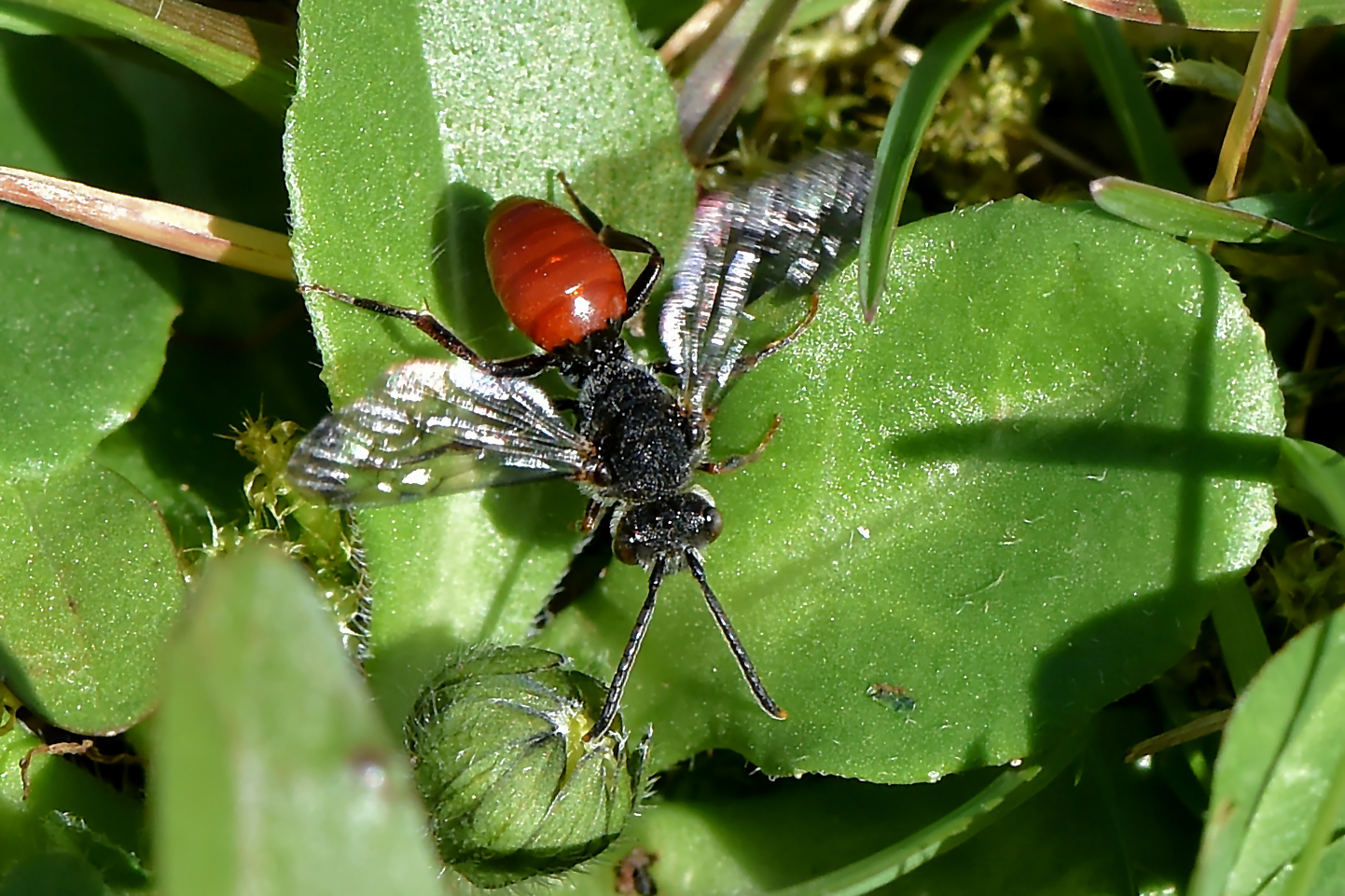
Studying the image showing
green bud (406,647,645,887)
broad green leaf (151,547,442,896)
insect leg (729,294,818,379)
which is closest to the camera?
broad green leaf (151,547,442,896)

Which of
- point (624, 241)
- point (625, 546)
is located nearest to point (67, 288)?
point (624, 241)

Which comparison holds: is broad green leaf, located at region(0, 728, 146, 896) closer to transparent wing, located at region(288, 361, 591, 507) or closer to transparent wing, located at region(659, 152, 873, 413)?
transparent wing, located at region(288, 361, 591, 507)

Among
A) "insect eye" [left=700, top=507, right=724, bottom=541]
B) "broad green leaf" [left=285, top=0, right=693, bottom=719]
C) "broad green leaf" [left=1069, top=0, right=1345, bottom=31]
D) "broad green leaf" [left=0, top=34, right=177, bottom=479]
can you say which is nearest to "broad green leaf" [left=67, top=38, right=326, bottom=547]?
"broad green leaf" [left=0, top=34, right=177, bottom=479]

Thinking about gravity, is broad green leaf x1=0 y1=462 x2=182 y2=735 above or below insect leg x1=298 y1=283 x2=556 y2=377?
below

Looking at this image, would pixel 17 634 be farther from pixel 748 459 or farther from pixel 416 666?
pixel 748 459

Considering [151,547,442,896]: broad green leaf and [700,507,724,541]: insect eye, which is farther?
[700,507,724,541]: insect eye

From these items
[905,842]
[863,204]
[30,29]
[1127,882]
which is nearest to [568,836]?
[905,842]
